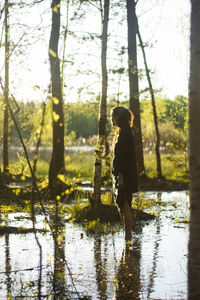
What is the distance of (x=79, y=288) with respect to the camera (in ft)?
15.9

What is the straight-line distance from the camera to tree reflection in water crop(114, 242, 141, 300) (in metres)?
4.71

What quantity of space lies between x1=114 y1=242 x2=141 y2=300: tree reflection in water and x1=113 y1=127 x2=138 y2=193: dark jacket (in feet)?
3.32

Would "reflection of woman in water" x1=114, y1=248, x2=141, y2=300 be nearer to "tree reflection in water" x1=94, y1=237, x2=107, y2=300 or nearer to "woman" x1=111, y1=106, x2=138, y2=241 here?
"tree reflection in water" x1=94, y1=237, x2=107, y2=300

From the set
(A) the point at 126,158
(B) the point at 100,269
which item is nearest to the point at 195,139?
(B) the point at 100,269

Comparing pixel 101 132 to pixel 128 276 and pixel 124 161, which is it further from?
pixel 128 276

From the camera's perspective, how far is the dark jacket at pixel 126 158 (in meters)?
6.79

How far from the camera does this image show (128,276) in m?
5.33

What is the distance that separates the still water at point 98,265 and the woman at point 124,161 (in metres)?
0.67

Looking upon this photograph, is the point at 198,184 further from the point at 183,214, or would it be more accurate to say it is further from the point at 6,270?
the point at 183,214

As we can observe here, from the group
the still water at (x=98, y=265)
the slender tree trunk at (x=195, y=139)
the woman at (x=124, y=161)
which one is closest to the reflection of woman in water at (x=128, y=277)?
the still water at (x=98, y=265)

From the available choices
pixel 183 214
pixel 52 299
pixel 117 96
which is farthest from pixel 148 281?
pixel 117 96

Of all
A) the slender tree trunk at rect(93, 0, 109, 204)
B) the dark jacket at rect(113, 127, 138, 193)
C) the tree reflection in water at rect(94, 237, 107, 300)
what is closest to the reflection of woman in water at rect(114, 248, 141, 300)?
the tree reflection in water at rect(94, 237, 107, 300)

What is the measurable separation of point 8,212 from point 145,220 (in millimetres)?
3168

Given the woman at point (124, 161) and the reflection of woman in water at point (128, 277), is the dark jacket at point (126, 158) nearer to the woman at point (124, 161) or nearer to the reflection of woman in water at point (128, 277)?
the woman at point (124, 161)
